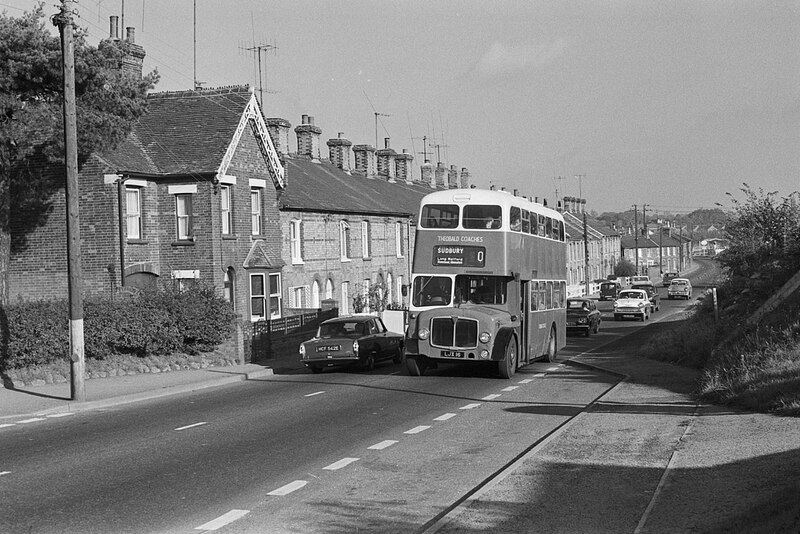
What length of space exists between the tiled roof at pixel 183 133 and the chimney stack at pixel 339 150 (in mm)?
26140

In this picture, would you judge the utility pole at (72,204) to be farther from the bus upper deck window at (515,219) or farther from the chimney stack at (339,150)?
the chimney stack at (339,150)

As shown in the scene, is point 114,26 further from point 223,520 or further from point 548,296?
point 223,520

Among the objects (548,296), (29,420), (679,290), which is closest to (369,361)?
(548,296)

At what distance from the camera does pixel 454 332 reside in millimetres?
23109

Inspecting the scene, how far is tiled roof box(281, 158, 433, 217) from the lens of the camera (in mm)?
45031

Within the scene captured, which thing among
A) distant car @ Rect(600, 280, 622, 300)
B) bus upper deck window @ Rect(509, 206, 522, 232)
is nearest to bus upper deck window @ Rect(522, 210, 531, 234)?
bus upper deck window @ Rect(509, 206, 522, 232)

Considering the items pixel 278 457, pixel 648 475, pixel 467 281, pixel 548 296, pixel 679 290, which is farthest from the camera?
pixel 679 290

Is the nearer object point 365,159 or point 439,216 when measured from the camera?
point 439,216

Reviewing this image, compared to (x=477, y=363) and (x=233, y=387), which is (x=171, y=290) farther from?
Result: (x=477, y=363)

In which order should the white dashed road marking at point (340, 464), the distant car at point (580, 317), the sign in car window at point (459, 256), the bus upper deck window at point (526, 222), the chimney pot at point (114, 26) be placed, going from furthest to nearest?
the distant car at point (580, 317)
the chimney pot at point (114, 26)
the bus upper deck window at point (526, 222)
the sign in car window at point (459, 256)
the white dashed road marking at point (340, 464)

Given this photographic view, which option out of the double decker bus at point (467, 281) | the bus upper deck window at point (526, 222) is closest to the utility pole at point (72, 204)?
the double decker bus at point (467, 281)

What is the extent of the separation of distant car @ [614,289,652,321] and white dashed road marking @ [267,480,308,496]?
51822 millimetres

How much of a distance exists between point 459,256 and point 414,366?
2986 mm

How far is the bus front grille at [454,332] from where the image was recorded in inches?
905
